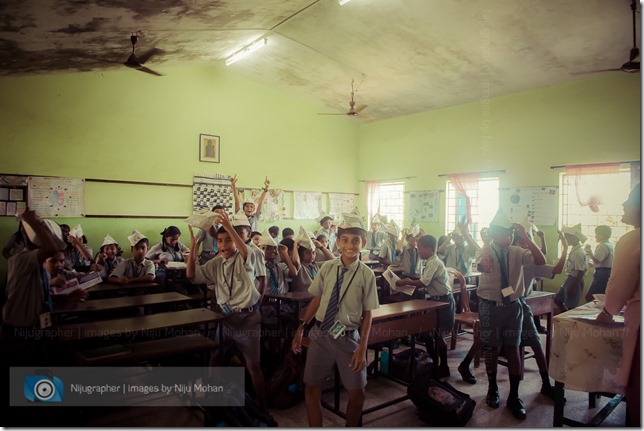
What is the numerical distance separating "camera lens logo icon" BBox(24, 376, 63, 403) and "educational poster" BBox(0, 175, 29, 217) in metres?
4.66

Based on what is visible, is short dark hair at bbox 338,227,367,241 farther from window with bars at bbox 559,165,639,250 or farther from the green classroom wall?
window with bars at bbox 559,165,639,250

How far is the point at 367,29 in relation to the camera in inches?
247

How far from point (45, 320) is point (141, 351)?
2.21 ft

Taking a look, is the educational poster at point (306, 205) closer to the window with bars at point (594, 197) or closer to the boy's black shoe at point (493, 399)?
the window with bars at point (594, 197)

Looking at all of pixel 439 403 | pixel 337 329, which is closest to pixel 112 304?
pixel 337 329

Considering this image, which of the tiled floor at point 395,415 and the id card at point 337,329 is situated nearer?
the id card at point 337,329

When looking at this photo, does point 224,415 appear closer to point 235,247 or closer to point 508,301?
point 235,247

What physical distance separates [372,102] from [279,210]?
3031mm

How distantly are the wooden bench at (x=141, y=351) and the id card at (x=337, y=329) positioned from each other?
0.91m

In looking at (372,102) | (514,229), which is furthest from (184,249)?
(514,229)

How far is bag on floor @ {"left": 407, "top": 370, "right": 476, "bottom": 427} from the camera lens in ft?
10.3

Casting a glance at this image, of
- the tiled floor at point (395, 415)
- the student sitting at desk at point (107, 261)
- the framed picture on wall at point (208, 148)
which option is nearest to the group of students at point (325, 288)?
the tiled floor at point (395, 415)

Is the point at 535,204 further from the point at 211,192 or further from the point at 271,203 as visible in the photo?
the point at 211,192

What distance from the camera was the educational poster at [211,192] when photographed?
327 inches
